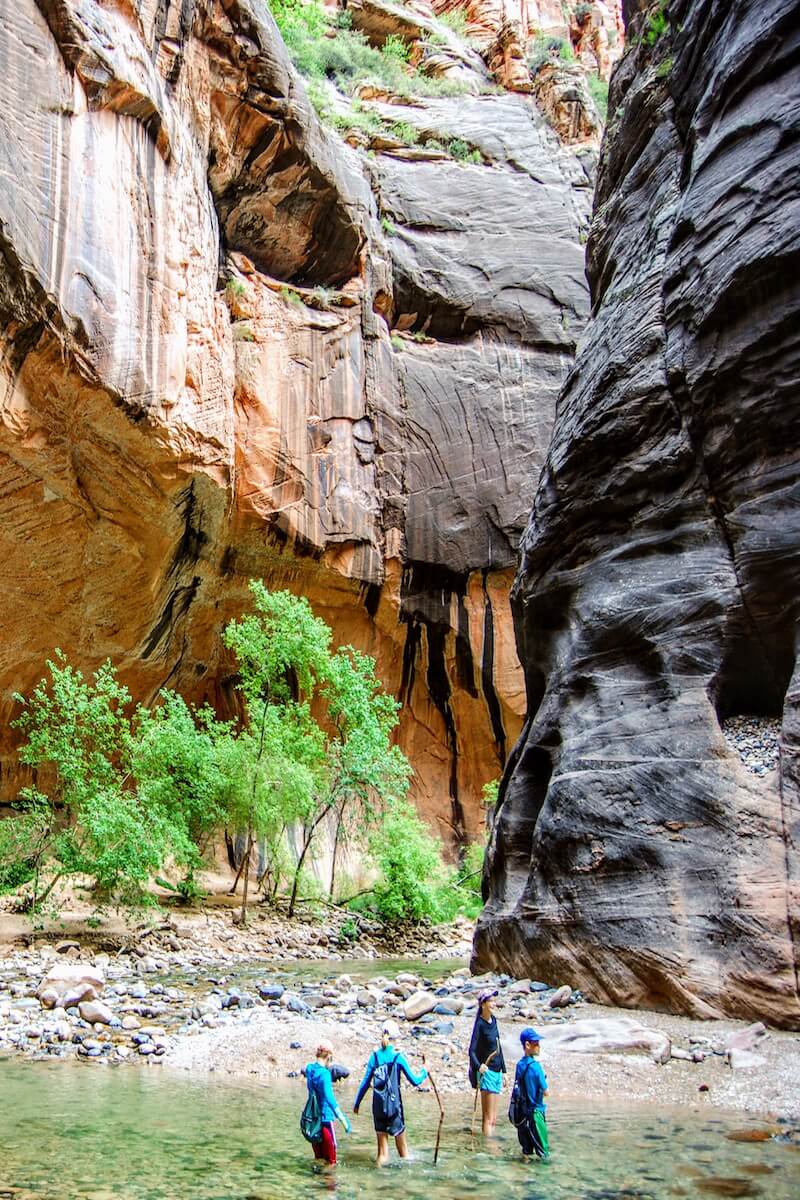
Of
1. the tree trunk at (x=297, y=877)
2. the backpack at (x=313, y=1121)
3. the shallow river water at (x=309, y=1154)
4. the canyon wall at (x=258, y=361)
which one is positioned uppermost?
the canyon wall at (x=258, y=361)

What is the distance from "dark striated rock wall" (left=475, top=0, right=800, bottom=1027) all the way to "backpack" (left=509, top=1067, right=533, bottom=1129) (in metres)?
3.29

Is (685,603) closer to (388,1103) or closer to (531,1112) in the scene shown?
(531,1112)

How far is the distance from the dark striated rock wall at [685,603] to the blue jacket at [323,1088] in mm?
4328

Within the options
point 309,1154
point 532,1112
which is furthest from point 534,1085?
point 309,1154

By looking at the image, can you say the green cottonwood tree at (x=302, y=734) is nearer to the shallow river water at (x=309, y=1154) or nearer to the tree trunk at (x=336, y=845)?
the tree trunk at (x=336, y=845)

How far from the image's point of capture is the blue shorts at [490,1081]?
6.51m

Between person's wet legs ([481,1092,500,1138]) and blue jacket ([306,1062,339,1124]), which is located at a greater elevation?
blue jacket ([306,1062,339,1124])

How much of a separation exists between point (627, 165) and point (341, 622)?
13.6 m

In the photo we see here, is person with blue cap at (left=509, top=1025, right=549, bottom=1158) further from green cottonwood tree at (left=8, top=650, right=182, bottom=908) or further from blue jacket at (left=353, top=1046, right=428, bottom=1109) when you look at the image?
green cottonwood tree at (left=8, top=650, right=182, bottom=908)

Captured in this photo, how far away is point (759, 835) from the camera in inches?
352

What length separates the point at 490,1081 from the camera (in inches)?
257

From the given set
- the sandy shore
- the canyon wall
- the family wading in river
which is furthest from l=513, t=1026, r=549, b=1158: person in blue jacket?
the canyon wall

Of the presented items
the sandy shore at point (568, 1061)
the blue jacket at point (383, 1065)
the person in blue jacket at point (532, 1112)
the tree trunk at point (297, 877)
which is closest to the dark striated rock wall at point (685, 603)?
the sandy shore at point (568, 1061)

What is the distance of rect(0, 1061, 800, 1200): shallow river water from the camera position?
5121mm
